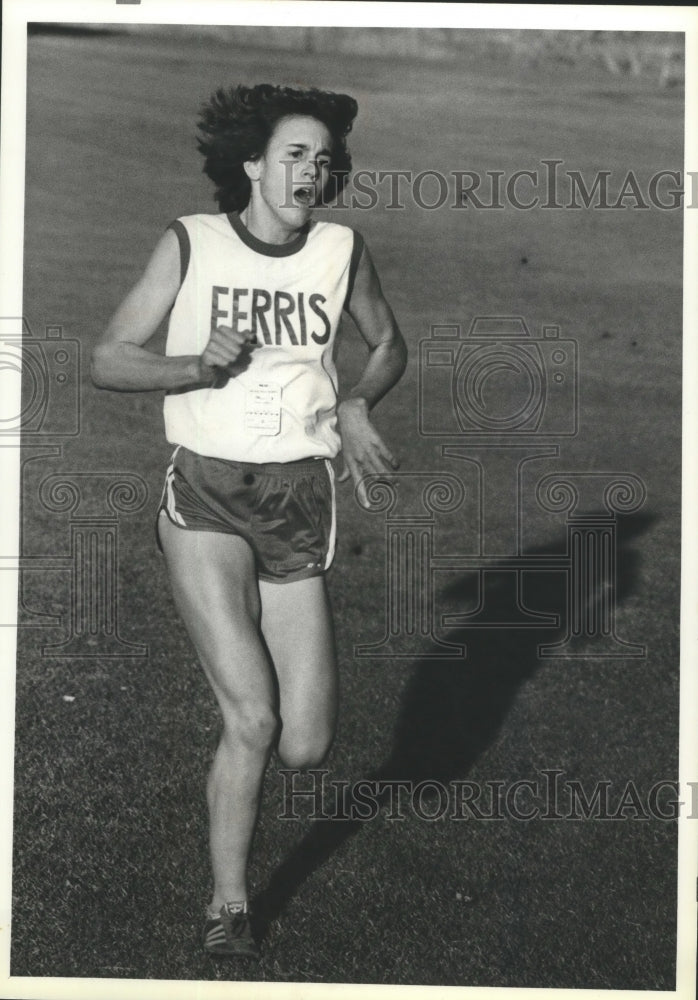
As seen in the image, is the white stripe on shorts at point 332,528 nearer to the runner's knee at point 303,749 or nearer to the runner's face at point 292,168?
the runner's knee at point 303,749

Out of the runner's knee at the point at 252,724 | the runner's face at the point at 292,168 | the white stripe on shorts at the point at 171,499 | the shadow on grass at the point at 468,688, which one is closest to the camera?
the runner's knee at the point at 252,724

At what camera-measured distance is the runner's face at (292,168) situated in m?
4.73

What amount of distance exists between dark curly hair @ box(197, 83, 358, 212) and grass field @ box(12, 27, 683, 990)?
0.07 m

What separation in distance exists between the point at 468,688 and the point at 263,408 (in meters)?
1.16

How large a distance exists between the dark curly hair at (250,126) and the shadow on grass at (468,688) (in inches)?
53.5

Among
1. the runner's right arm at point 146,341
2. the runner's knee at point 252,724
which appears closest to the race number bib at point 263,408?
the runner's right arm at point 146,341

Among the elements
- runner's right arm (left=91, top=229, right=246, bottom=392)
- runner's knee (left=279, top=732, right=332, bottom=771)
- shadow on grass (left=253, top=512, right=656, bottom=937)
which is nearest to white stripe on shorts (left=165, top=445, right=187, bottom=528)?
runner's right arm (left=91, top=229, right=246, bottom=392)

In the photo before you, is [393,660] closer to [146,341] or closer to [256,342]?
[256,342]

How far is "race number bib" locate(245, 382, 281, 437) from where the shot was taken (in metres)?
4.68

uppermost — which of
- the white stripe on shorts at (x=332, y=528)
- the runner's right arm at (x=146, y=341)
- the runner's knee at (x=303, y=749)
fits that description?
→ the runner's right arm at (x=146, y=341)

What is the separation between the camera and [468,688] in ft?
16.9

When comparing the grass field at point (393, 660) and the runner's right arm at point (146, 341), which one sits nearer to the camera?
the runner's right arm at point (146, 341)

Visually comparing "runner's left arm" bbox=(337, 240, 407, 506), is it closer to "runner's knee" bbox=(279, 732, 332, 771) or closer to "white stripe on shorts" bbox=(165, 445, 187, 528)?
"white stripe on shorts" bbox=(165, 445, 187, 528)

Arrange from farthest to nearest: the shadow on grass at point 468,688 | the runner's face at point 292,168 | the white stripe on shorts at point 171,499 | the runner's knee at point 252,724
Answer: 1. the shadow on grass at point 468,688
2. the runner's face at point 292,168
3. the white stripe on shorts at point 171,499
4. the runner's knee at point 252,724
